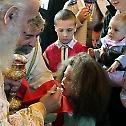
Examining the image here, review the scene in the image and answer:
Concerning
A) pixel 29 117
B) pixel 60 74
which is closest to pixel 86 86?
pixel 60 74

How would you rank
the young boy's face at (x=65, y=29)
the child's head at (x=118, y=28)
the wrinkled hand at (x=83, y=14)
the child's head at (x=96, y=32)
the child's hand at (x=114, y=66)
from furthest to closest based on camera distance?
1. the wrinkled hand at (x=83, y=14)
2. the child's head at (x=96, y=32)
3. the young boy's face at (x=65, y=29)
4. the child's head at (x=118, y=28)
5. the child's hand at (x=114, y=66)

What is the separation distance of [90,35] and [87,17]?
14 cm

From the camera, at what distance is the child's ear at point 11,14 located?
0.83 meters

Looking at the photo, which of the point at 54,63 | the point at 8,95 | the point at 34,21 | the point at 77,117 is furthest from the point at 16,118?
the point at 54,63

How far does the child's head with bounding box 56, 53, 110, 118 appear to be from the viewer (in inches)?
60.5

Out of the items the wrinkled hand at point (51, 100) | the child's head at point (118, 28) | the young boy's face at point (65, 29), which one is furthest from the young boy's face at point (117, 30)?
the wrinkled hand at point (51, 100)

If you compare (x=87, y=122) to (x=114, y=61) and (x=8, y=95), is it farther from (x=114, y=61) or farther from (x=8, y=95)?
(x=8, y=95)

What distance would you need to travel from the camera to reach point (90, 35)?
262 cm

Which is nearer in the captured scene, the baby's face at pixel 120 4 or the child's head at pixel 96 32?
the baby's face at pixel 120 4

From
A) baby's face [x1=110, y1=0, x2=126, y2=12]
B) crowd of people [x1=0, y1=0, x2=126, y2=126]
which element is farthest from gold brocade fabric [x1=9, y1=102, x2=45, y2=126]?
baby's face [x1=110, y1=0, x2=126, y2=12]

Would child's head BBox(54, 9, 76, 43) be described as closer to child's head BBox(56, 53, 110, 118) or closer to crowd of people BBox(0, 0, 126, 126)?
crowd of people BBox(0, 0, 126, 126)

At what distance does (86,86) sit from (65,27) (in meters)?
0.77

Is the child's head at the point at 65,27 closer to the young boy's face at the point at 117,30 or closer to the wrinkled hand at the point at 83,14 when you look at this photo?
the wrinkled hand at the point at 83,14

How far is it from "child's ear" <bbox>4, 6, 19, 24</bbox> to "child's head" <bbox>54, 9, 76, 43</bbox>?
134cm
